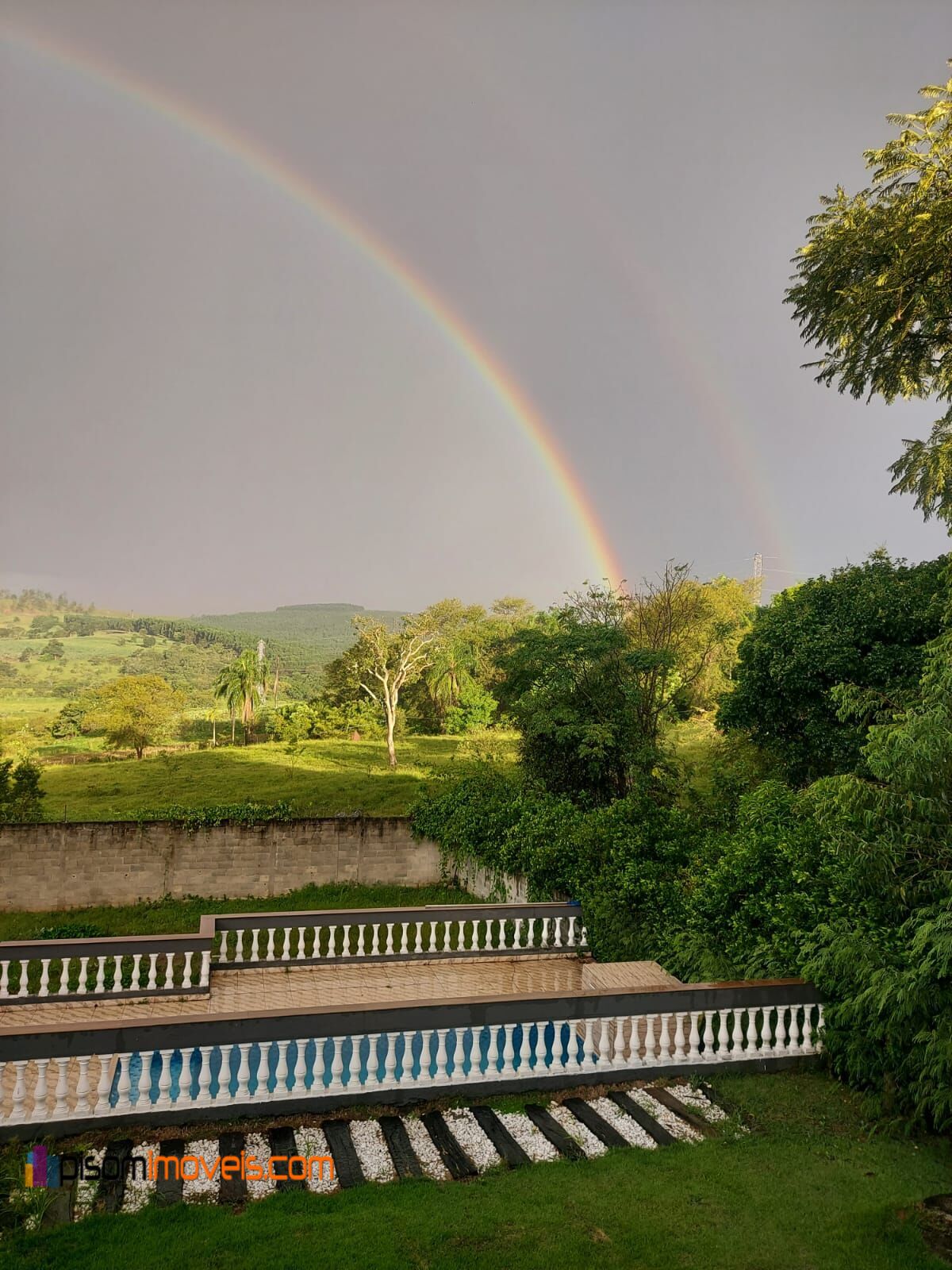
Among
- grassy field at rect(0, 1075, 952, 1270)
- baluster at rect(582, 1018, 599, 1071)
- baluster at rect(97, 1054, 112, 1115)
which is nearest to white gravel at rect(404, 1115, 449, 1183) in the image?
grassy field at rect(0, 1075, 952, 1270)

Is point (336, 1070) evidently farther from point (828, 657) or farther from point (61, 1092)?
point (828, 657)

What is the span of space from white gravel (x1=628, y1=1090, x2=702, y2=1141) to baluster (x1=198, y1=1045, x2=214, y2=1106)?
285 cm

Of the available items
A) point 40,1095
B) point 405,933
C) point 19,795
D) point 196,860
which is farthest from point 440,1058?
point 19,795

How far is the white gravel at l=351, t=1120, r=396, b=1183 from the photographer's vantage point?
4328mm

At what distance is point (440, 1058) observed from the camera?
530 cm

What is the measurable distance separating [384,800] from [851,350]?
56.2 ft

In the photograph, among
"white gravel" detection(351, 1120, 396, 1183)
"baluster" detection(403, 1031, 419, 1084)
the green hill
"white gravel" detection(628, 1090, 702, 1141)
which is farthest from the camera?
the green hill

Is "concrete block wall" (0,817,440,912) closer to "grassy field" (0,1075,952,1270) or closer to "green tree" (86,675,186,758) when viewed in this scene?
"grassy field" (0,1075,952,1270)

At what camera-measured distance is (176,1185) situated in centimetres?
414

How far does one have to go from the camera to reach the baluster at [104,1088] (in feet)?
15.3

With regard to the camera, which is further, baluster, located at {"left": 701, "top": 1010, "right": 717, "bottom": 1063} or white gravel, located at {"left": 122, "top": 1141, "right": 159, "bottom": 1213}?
baluster, located at {"left": 701, "top": 1010, "right": 717, "bottom": 1063}

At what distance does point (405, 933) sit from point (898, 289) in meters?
14.1

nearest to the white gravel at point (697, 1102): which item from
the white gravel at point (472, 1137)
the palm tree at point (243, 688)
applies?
the white gravel at point (472, 1137)

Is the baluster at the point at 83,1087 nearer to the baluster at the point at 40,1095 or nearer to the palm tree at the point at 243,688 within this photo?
the baluster at the point at 40,1095
